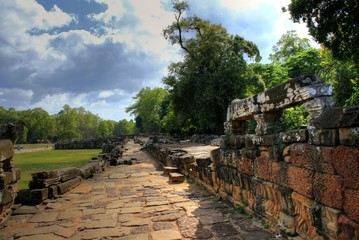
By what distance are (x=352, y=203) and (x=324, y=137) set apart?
635mm

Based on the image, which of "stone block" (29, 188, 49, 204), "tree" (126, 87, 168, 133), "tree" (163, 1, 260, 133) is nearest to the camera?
"stone block" (29, 188, 49, 204)

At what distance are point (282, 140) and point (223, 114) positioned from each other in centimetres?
1938

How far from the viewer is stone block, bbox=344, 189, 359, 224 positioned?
226cm

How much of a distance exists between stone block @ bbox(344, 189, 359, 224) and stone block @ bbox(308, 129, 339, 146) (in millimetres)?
443

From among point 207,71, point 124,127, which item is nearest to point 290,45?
point 207,71

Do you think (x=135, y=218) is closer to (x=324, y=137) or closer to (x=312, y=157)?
(x=312, y=157)

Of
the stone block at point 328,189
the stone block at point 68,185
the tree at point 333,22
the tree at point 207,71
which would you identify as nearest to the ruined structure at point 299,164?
the stone block at point 328,189

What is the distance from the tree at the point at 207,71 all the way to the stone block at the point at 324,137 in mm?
18443

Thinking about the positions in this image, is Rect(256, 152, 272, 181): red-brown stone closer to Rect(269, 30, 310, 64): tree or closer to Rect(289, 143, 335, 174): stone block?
Rect(289, 143, 335, 174): stone block

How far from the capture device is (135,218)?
15.7ft

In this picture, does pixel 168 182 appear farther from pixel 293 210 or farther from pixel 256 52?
pixel 256 52

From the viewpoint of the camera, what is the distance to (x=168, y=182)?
27.0 ft

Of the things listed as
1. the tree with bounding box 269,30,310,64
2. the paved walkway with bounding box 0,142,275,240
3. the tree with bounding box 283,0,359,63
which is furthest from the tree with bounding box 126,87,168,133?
the paved walkway with bounding box 0,142,275,240

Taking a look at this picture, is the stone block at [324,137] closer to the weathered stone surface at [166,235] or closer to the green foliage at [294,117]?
the weathered stone surface at [166,235]
